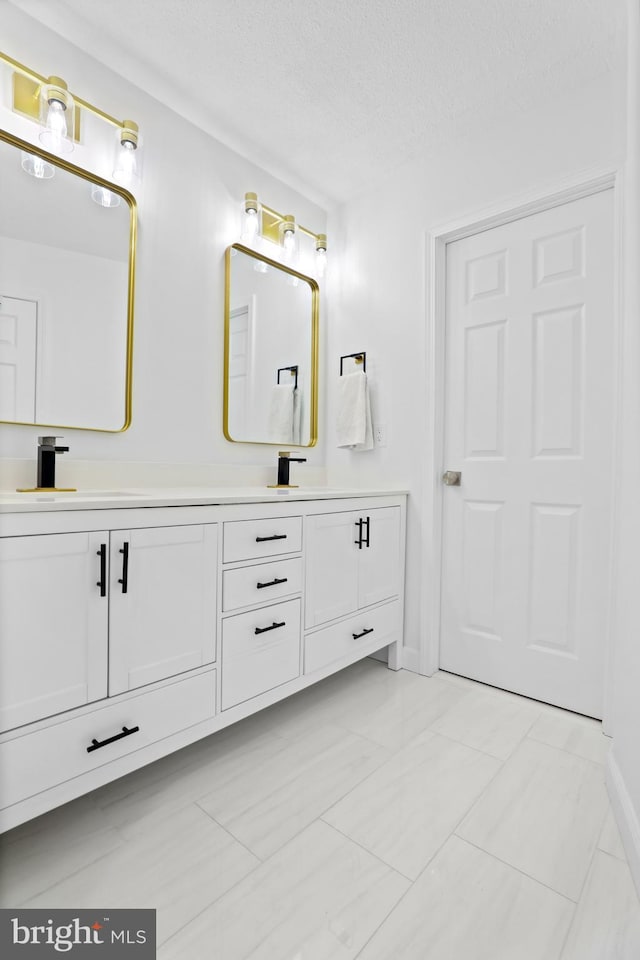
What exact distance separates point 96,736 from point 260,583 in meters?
0.61

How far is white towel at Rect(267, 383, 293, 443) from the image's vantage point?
2.37m

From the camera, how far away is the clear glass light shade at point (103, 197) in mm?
1699

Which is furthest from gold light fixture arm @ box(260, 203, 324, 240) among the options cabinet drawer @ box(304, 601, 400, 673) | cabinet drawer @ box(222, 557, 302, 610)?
cabinet drawer @ box(304, 601, 400, 673)

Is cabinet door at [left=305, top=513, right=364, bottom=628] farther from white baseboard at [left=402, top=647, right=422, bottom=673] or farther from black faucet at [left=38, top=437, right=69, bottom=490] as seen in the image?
black faucet at [left=38, top=437, right=69, bottom=490]

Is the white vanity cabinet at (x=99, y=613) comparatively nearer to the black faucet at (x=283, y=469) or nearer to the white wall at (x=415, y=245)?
the black faucet at (x=283, y=469)

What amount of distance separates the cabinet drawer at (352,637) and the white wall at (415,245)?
5.5 inches

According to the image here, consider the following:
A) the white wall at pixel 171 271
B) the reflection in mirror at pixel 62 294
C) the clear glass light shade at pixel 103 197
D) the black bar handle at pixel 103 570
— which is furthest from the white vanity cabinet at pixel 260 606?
the clear glass light shade at pixel 103 197

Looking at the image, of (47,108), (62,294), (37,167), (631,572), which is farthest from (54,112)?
(631,572)

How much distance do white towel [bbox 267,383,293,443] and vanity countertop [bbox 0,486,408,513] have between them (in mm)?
294

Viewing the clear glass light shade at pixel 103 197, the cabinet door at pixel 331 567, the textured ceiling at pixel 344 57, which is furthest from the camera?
the cabinet door at pixel 331 567

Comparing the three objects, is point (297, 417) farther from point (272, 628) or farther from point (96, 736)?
point (96, 736)

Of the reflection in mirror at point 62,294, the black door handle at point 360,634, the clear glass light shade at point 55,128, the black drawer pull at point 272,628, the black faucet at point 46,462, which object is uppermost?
the clear glass light shade at point 55,128

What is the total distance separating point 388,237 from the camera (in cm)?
241

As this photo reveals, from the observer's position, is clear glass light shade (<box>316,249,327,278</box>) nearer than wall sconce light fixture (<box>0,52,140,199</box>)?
No
